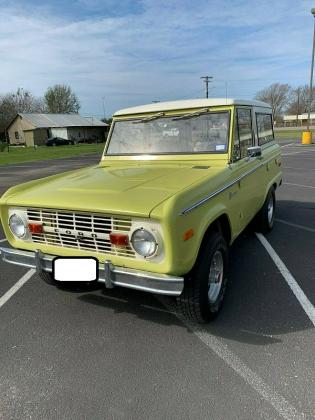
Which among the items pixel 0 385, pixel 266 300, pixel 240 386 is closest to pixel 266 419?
pixel 240 386

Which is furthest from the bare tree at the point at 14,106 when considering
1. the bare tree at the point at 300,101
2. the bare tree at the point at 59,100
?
the bare tree at the point at 300,101

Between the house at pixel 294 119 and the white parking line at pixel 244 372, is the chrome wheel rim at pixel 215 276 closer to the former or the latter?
the white parking line at pixel 244 372

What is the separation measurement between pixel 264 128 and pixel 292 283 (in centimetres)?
261

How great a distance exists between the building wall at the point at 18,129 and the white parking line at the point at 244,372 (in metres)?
59.1

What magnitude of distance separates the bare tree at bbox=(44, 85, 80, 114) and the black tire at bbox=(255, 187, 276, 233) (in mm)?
74199

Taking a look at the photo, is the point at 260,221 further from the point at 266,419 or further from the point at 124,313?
the point at 266,419

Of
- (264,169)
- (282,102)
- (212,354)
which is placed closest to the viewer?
(212,354)

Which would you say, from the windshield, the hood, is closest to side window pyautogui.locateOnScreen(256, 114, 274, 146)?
the windshield

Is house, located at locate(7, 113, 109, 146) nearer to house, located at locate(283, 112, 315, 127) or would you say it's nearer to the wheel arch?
house, located at locate(283, 112, 315, 127)

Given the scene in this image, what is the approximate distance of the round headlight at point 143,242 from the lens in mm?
2781

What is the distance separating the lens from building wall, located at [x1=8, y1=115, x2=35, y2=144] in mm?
58625

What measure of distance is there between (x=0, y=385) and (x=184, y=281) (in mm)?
1535

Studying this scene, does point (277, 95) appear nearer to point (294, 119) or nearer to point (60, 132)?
point (294, 119)

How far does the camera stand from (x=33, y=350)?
3014 millimetres
